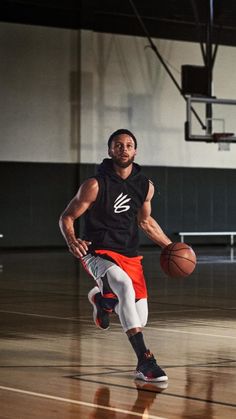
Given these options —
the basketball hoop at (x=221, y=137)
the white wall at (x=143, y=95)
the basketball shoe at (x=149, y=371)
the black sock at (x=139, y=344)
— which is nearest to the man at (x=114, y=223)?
the black sock at (x=139, y=344)

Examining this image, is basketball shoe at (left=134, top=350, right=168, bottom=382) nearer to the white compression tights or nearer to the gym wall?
the white compression tights

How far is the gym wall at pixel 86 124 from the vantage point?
1022 inches

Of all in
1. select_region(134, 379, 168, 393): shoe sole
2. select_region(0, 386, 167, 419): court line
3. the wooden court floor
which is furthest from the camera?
select_region(134, 379, 168, 393): shoe sole

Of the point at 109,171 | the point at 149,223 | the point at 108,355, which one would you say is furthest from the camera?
the point at 108,355

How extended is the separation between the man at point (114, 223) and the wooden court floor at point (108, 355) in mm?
574

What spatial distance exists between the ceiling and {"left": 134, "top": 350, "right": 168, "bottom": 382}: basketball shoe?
61.8ft

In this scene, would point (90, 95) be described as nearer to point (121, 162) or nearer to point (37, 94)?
point (37, 94)

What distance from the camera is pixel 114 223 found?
7.97 m

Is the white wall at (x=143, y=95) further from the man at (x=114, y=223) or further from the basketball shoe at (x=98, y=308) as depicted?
the man at (x=114, y=223)

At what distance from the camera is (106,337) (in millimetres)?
9867

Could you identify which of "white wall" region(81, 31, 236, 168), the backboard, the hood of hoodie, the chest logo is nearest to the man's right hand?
the chest logo

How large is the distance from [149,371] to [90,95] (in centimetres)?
1998

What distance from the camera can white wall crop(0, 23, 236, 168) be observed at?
25891mm

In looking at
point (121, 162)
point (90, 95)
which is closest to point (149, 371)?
point (121, 162)
